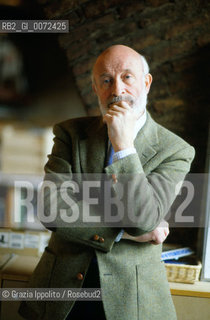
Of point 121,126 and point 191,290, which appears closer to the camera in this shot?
point 121,126

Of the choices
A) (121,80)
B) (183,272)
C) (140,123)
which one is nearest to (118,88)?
(121,80)

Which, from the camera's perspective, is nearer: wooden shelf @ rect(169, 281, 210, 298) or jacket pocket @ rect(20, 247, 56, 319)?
jacket pocket @ rect(20, 247, 56, 319)

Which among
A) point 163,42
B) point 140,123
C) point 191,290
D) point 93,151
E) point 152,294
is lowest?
point 191,290

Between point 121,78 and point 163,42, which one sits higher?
point 163,42

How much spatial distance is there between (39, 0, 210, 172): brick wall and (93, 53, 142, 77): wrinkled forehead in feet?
2.13

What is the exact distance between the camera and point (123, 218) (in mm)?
1002

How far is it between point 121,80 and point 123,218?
49 cm

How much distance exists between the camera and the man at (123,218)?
104 cm

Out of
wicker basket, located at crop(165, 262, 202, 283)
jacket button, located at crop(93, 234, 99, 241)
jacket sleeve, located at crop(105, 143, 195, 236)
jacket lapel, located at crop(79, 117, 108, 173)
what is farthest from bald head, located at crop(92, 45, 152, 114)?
wicker basket, located at crop(165, 262, 202, 283)

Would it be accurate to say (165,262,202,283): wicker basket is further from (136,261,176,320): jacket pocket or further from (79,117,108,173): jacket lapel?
(79,117,108,173): jacket lapel

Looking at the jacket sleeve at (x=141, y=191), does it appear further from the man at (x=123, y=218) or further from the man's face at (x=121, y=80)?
the man's face at (x=121, y=80)

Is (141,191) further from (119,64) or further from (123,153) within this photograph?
(119,64)

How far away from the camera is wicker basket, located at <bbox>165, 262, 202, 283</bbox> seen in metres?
1.51

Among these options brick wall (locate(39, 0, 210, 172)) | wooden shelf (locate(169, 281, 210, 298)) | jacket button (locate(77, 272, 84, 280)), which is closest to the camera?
jacket button (locate(77, 272, 84, 280))
